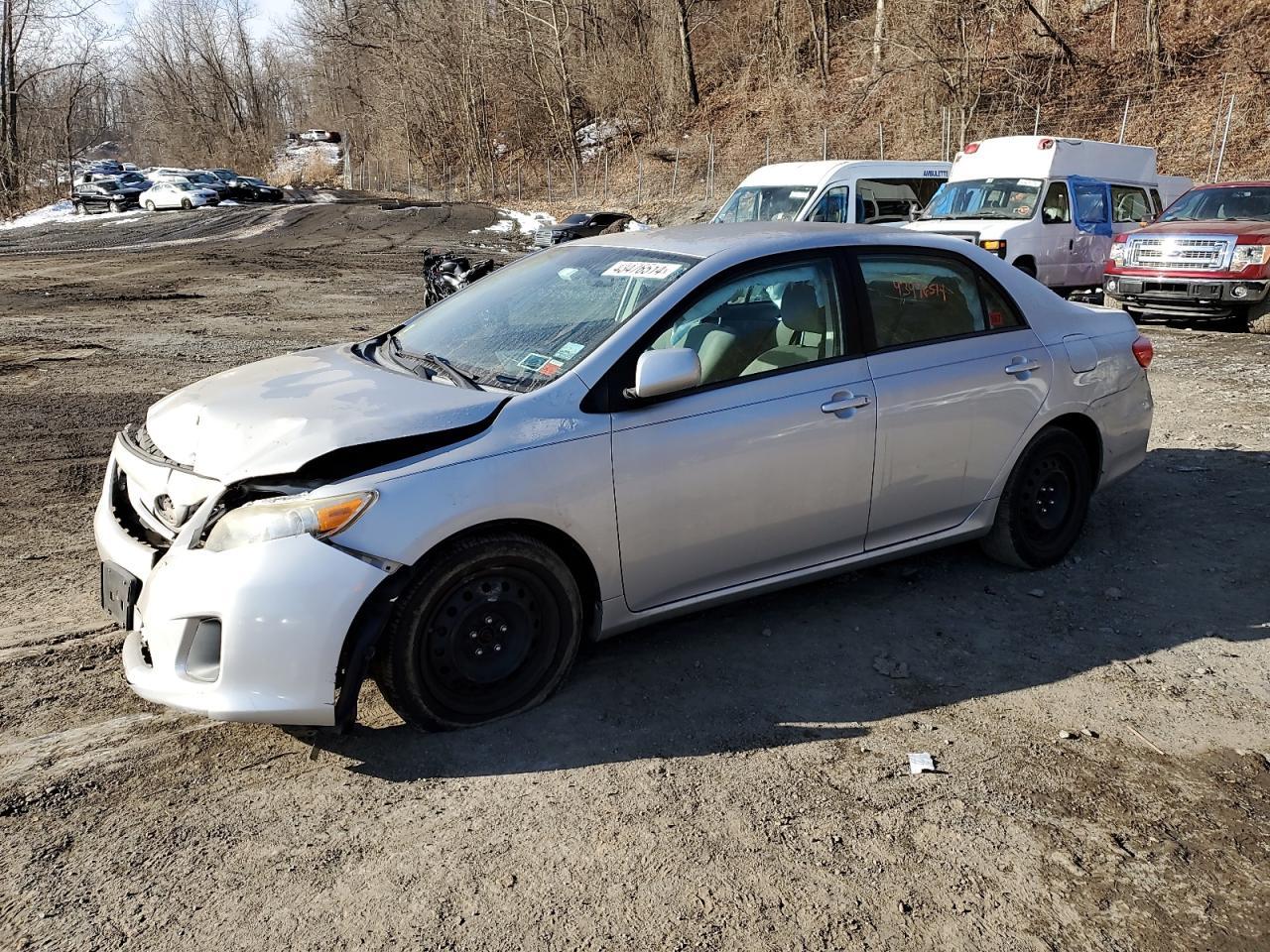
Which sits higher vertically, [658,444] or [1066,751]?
[658,444]

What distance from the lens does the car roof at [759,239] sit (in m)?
4.14

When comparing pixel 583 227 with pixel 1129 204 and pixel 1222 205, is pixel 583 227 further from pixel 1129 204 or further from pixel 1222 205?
pixel 1222 205

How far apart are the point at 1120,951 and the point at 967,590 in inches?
93.0

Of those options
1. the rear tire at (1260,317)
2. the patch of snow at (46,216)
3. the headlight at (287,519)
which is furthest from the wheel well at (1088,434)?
the patch of snow at (46,216)

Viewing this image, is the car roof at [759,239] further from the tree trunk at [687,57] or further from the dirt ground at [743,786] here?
the tree trunk at [687,57]

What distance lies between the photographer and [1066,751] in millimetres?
3461

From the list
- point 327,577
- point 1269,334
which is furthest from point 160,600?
point 1269,334

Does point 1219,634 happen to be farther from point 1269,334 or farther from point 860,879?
point 1269,334

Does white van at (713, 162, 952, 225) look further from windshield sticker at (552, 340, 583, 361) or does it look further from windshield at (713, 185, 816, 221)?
windshield sticker at (552, 340, 583, 361)

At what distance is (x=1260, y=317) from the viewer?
11898 mm

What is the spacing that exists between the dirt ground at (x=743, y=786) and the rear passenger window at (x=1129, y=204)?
11.3 meters

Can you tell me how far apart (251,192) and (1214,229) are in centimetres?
4266

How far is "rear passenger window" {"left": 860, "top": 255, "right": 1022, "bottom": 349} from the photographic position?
14.3 ft

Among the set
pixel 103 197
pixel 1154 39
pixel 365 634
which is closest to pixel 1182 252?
pixel 365 634
